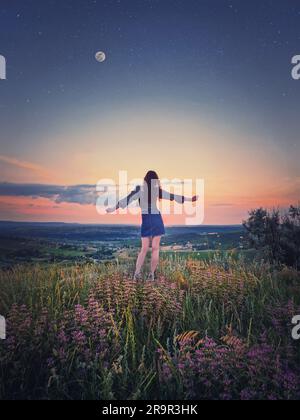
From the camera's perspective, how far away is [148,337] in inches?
157

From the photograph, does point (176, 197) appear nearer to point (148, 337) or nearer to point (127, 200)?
point (127, 200)

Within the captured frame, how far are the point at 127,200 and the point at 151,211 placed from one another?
0.36m

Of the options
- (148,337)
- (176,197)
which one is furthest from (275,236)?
(148,337)

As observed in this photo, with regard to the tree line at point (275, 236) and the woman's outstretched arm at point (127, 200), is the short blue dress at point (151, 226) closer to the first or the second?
the woman's outstretched arm at point (127, 200)

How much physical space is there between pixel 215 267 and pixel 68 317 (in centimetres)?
213

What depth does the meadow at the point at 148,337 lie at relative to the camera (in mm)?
3625

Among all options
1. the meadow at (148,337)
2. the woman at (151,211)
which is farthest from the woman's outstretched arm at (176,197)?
the meadow at (148,337)

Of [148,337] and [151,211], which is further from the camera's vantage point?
[151,211]

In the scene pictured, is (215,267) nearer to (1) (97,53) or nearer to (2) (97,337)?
(2) (97,337)

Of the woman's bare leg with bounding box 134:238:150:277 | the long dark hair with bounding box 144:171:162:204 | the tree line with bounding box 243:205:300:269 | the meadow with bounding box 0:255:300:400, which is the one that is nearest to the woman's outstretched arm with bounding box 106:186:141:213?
the long dark hair with bounding box 144:171:162:204

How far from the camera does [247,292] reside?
4.99 metres

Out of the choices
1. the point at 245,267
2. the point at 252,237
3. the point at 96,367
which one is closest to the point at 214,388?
the point at 96,367

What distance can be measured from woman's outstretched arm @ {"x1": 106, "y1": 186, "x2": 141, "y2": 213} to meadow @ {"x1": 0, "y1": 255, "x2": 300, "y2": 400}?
2.63 ft
